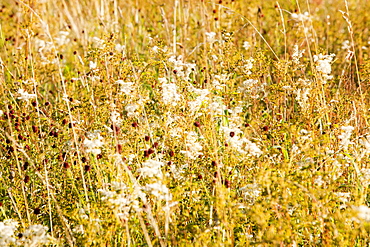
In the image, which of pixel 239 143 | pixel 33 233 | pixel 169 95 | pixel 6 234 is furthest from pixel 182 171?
pixel 6 234

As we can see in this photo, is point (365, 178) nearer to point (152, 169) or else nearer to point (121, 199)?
point (152, 169)

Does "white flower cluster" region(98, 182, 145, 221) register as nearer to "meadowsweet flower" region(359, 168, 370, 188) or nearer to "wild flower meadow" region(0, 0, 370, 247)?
"wild flower meadow" region(0, 0, 370, 247)

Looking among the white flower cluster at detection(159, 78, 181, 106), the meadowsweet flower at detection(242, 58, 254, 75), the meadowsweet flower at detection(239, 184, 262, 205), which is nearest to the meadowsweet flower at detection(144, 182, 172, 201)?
the meadowsweet flower at detection(239, 184, 262, 205)

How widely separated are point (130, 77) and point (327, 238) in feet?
5.31

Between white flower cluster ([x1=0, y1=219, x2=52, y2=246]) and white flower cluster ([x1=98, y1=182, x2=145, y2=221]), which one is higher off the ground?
white flower cluster ([x1=98, y1=182, x2=145, y2=221])

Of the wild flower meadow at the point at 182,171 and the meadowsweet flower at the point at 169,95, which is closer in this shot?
the wild flower meadow at the point at 182,171

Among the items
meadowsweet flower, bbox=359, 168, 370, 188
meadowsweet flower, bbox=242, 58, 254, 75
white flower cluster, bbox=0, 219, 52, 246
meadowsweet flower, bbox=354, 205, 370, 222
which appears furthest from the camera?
meadowsweet flower, bbox=242, 58, 254, 75

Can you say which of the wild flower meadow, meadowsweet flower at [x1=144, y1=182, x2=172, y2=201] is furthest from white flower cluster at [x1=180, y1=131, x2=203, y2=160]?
meadowsweet flower at [x1=144, y1=182, x2=172, y2=201]

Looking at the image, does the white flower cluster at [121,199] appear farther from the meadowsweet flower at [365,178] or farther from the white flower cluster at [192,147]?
the meadowsweet flower at [365,178]

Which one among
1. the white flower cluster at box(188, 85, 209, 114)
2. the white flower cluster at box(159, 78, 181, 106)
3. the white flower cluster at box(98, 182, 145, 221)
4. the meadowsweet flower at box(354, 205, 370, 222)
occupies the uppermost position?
the white flower cluster at box(159, 78, 181, 106)

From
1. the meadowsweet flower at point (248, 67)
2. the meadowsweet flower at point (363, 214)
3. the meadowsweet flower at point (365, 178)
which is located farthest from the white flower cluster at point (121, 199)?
the meadowsweet flower at point (248, 67)

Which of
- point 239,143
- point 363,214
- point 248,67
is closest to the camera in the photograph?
point 363,214

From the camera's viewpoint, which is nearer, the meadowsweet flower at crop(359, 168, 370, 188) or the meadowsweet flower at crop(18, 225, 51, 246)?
the meadowsweet flower at crop(18, 225, 51, 246)

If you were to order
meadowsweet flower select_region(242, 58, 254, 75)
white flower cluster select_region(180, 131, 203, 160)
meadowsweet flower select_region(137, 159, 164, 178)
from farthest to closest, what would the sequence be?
1. meadowsweet flower select_region(242, 58, 254, 75)
2. white flower cluster select_region(180, 131, 203, 160)
3. meadowsweet flower select_region(137, 159, 164, 178)
